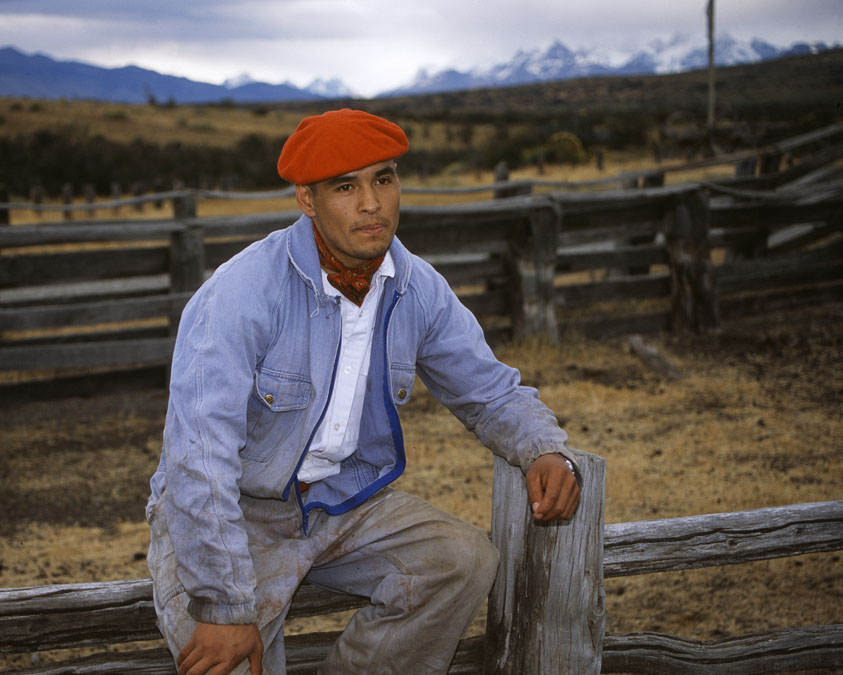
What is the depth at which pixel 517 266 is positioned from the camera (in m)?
7.19

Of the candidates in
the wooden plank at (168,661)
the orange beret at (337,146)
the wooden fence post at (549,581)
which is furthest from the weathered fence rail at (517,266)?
the wooden fence post at (549,581)

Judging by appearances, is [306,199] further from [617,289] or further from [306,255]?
[617,289]

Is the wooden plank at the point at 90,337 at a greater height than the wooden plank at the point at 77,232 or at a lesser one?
lesser

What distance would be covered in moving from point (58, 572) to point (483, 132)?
45.5 meters

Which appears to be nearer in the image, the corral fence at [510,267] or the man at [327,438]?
the man at [327,438]

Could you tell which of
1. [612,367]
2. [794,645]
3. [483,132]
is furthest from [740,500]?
[483,132]

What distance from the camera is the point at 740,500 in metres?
4.39

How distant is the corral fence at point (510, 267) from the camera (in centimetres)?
603

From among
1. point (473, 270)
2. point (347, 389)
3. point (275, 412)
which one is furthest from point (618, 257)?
point (275, 412)

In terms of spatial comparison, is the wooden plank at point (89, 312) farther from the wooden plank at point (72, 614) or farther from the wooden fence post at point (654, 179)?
the wooden fence post at point (654, 179)

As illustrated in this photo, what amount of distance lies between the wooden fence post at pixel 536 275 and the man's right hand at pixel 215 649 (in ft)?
18.4

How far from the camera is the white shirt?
84.0 inches

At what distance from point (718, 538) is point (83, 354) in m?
5.08

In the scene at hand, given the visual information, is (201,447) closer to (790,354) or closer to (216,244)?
(216,244)
